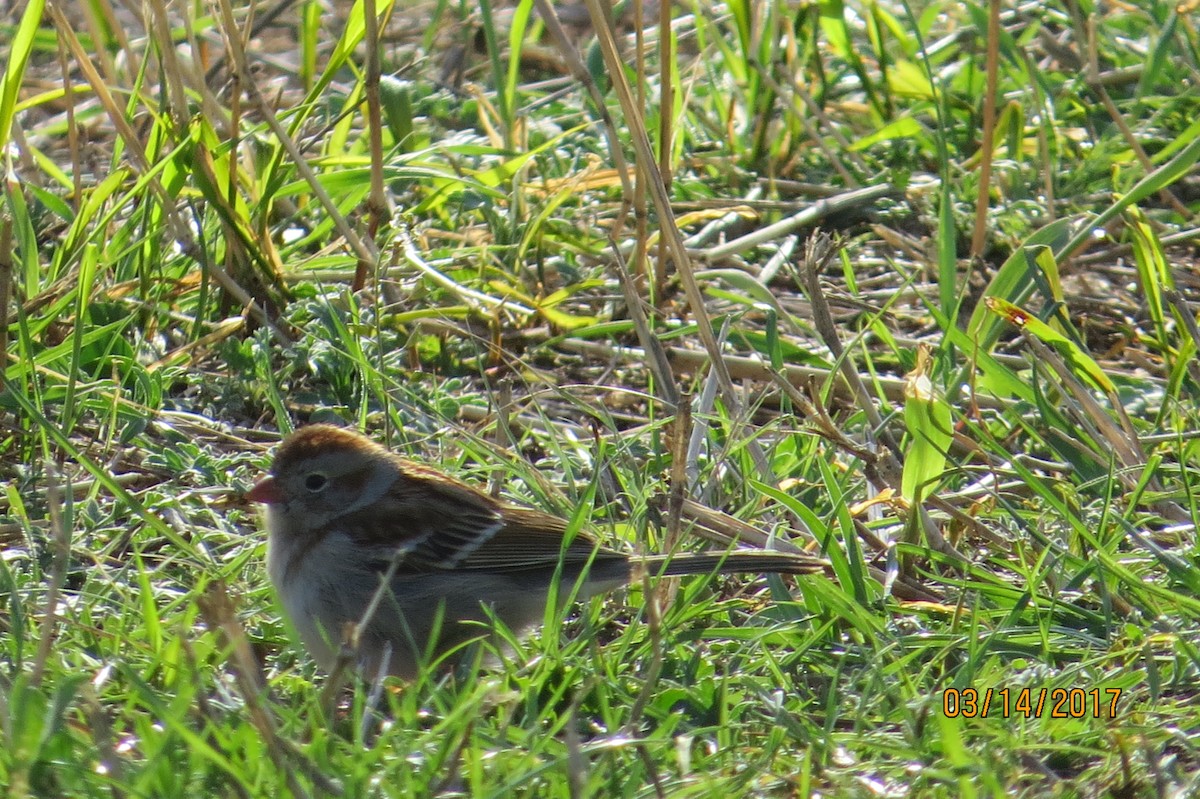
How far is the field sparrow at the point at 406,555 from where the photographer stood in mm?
3145

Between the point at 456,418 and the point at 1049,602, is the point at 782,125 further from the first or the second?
the point at 1049,602

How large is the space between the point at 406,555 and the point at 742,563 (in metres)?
0.75

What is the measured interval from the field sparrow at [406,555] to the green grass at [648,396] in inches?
4.3

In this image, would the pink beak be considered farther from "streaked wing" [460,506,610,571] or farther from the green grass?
"streaked wing" [460,506,610,571]

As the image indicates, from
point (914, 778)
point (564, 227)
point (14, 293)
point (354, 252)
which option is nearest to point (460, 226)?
point (564, 227)

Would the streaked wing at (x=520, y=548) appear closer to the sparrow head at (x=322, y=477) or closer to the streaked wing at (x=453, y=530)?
the streaked wing at (x=453, y=530)

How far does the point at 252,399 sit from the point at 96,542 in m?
0.76

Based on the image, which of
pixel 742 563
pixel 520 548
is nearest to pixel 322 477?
pixel 520 548

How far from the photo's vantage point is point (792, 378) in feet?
13.8

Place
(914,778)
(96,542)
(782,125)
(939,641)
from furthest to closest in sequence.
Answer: (782,125) → (96,542) → (939,641) → (914,778)
